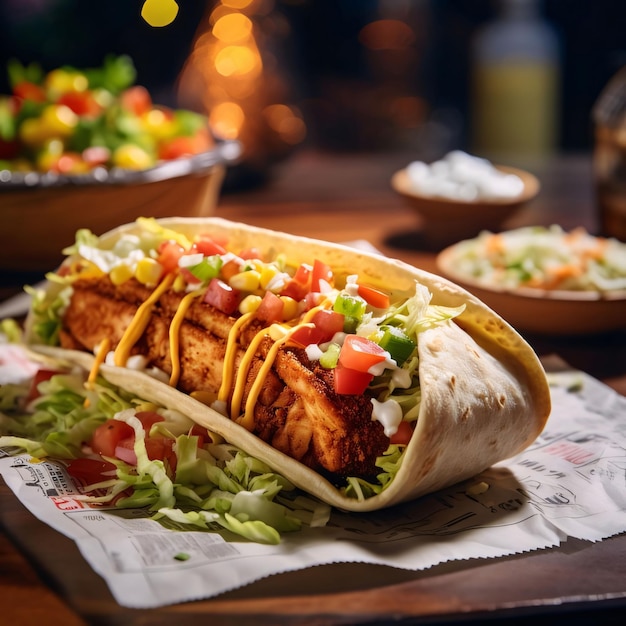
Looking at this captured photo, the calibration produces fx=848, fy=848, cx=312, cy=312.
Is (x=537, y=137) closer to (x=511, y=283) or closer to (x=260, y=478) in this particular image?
(x=511, y=283)

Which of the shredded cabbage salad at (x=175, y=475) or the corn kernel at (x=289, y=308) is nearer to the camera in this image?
the shredded cabbage salad at (x=175, y=475)

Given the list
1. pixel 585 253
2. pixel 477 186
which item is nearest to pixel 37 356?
pixel 585 253

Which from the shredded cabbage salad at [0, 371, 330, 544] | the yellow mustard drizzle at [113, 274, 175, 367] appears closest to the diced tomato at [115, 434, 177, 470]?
the shredded cabbage salad at [0, 371, 330, 544]

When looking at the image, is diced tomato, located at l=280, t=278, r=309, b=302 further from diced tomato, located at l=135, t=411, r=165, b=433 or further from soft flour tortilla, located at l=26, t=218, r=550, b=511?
diced tomato, located at l=135, t=411, r=165, b=433

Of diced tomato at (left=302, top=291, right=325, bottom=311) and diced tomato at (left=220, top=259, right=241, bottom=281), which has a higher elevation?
diced tomato at (left=220, top=259, right=241, bottom=281)

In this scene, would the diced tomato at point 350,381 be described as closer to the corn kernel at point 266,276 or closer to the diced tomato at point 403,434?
the diced tomato at point 403,434

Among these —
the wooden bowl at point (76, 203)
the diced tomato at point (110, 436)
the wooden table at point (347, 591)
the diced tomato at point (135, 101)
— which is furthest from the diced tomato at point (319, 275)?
the diced tomato at point (135, 101)

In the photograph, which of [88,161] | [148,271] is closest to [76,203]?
[88,161]
